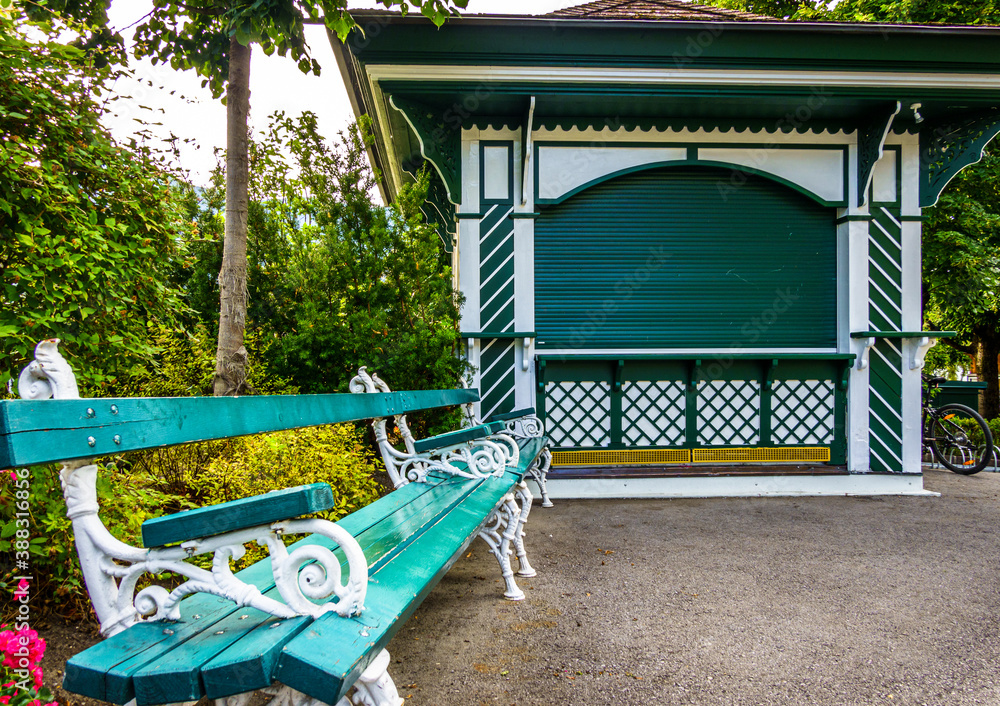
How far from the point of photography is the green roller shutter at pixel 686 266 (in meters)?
6.23

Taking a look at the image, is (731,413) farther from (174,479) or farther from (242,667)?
(242,667)

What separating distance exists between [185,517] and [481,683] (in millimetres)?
1636

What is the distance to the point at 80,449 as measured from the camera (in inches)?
44.1

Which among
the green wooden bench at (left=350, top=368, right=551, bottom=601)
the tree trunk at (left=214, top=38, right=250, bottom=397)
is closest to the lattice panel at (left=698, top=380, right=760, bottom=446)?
the green wooden bench at (left=350, top=368, right=551, bottom=601)

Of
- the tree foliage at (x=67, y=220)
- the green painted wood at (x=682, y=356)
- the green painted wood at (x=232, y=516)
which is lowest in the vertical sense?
the green painted wood at (x=232, y=516)

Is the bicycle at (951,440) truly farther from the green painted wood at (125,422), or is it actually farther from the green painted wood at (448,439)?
the green painted wood at (125,422)

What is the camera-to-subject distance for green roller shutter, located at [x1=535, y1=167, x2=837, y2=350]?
20.5 ft

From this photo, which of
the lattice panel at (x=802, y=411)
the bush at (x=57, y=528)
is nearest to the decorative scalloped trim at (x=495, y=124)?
the lattice panel at (x=802, y=411)

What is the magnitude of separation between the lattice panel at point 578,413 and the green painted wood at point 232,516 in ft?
16.6

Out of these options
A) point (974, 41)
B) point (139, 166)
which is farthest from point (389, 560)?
point (974, 41)

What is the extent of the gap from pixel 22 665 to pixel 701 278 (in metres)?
6.13

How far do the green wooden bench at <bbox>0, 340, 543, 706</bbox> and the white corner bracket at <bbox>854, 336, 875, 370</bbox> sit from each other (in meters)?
6.19

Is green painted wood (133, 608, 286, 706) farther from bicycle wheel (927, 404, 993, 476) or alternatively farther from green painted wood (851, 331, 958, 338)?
bicycle wheel (927, 404, 993, 476)

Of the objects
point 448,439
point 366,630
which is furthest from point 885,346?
point 366,630
